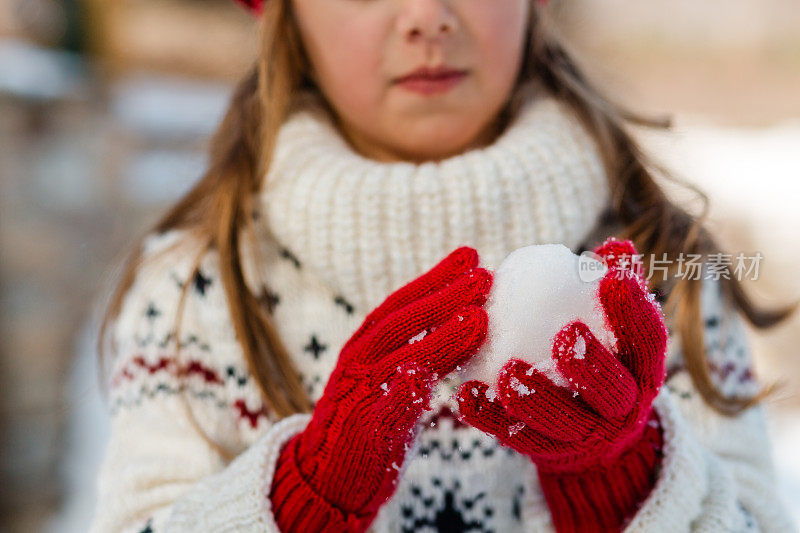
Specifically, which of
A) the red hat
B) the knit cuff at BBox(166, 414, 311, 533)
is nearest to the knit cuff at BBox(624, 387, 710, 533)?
the knit cuff at BBox(166, 414, 311, 533)

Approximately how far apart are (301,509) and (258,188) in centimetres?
43

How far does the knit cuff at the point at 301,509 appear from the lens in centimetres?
64

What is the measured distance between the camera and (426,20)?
78 cm

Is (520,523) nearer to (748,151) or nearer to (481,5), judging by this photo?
(481,5)

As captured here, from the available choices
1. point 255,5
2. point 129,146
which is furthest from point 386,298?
point 129,146

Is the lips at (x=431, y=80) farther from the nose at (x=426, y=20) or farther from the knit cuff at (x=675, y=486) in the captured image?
the knit cuff at (x=675, y=486)

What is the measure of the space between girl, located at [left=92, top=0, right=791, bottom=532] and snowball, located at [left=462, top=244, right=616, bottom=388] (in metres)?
0.05

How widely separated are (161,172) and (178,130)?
0.22 metres

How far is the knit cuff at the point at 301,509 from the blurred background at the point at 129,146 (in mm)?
659

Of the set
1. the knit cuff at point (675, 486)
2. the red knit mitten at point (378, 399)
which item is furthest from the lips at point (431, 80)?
the knit cuff at point (675, 486)

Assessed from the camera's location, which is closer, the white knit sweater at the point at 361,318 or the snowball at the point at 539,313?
the snowball at the point at 539,313

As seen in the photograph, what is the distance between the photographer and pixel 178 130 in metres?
2.97

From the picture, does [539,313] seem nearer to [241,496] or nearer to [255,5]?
[241,496]

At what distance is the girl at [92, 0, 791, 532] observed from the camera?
66 centimetres
